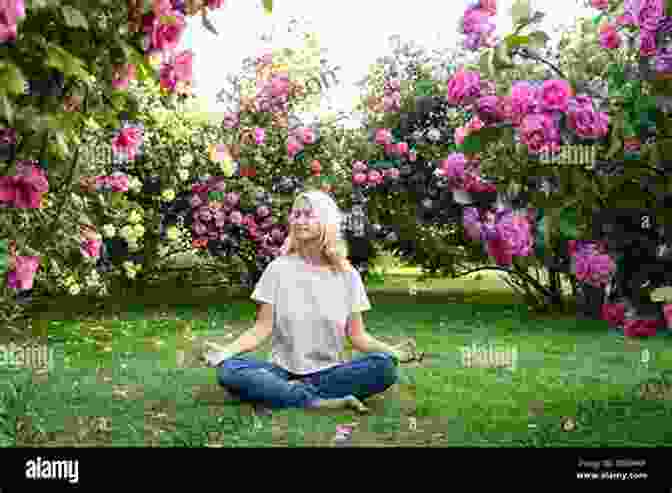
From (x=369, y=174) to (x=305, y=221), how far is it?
6451 mm

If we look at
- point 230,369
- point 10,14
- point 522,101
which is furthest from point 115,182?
point 10,14

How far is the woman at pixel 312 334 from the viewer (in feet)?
14.9

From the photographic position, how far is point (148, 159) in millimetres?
10094

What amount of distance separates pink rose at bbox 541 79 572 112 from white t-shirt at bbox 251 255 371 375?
1483 mm

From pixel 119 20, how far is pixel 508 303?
362 inches

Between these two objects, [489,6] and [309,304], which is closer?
[489,6]

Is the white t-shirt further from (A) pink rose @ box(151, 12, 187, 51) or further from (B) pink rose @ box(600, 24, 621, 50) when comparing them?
(A) pink rose @ box(151, 12, 187, 51)

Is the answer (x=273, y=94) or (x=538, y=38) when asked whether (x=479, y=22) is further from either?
(x=273, y=94)

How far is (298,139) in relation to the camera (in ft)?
34.8

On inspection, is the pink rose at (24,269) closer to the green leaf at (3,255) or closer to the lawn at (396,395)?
the green leaf at (3,255)

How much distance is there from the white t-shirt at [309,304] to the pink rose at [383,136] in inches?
248

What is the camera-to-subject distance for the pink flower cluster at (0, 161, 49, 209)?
107 inches
